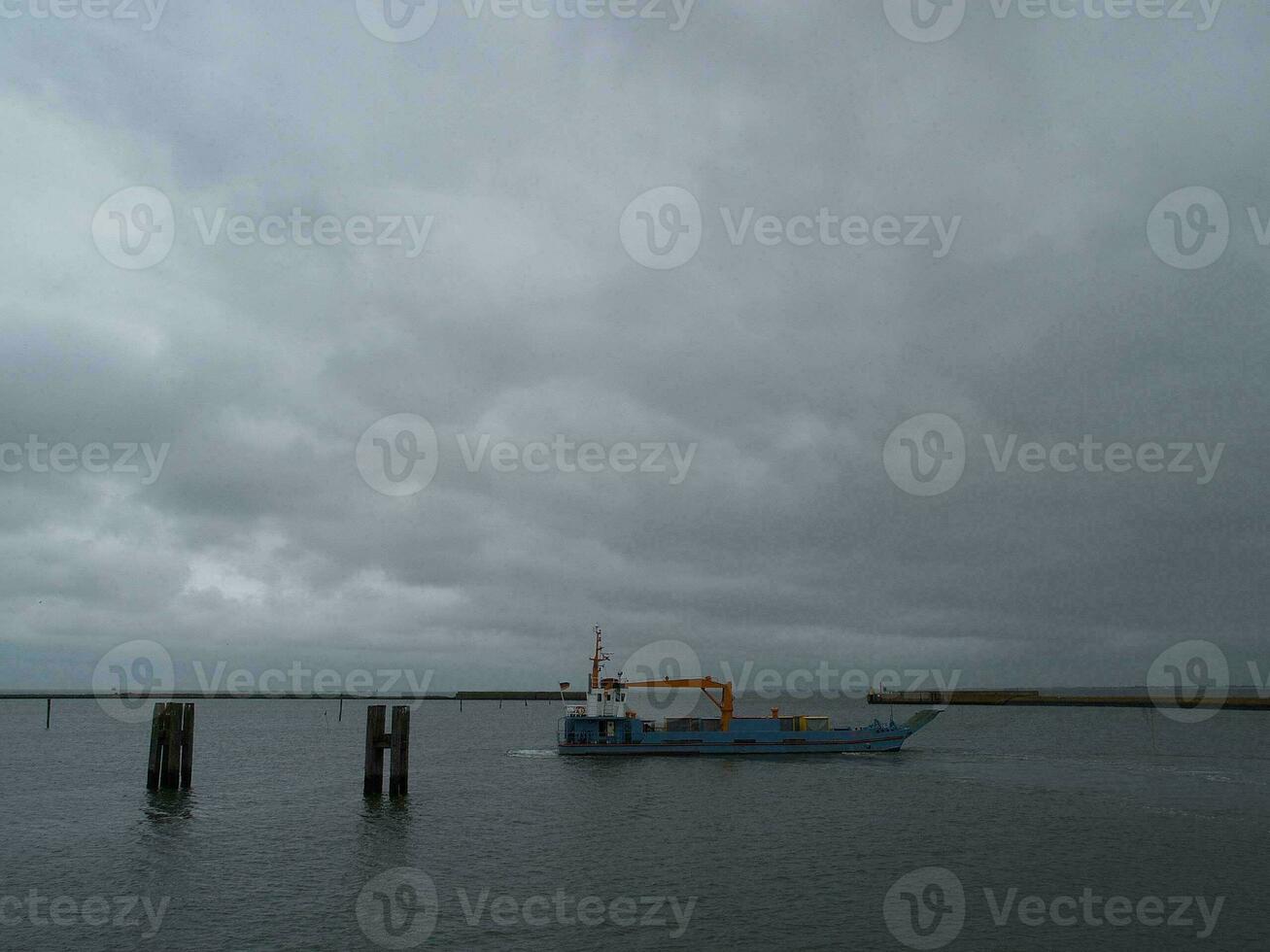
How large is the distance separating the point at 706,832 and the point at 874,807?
12192mm

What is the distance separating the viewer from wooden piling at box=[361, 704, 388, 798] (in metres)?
47.6

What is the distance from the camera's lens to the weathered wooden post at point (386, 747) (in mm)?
47531

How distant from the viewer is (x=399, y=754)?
4831 centimetres

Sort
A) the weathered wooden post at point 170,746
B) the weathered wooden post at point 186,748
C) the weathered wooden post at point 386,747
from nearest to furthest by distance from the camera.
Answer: the weathered wooden post at point 386,747
the weathered wooden post at point 170,746
the weathered wooden post at point 186,748

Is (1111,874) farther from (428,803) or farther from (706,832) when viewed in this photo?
(428,803)

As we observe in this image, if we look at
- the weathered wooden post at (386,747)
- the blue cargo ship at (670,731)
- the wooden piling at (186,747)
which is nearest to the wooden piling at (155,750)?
the wooden piling at (186,747)

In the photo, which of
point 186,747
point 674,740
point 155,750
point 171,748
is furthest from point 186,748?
point 674,740

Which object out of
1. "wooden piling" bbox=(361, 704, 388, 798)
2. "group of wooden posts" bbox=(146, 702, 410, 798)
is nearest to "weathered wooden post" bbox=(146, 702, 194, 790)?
"group of wooden posts" bbox=(146, 702, 410, 798)

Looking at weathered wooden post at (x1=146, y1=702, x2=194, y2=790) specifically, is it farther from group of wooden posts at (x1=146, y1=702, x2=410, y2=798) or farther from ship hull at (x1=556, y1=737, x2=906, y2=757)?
ship hull at (x1=556, y1=737, x2=906, y2=757)

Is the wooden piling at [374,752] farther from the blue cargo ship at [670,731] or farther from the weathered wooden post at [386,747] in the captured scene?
the blue cargo ship at [670,731]

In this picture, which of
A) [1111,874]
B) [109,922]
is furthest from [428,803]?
[1111,874]

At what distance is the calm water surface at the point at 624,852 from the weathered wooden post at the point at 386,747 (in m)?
1.27

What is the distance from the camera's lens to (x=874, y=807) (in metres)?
49.5

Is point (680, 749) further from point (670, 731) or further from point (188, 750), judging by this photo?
point (188, 750)
